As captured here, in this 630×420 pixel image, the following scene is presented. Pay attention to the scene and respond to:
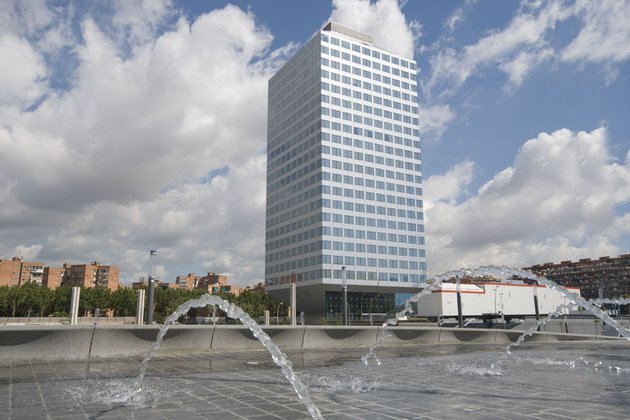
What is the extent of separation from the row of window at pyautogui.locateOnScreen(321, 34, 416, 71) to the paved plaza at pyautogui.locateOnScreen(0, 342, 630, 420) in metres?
81.9

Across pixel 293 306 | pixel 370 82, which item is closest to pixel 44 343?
pixel 293 306

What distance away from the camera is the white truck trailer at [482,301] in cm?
7300

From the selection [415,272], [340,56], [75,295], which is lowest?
[75,295]

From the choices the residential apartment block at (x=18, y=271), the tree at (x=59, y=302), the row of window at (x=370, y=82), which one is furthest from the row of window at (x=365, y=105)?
the residential apartment block at (x=18, y=271)

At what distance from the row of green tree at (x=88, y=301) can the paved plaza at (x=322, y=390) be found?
57121 millimetres

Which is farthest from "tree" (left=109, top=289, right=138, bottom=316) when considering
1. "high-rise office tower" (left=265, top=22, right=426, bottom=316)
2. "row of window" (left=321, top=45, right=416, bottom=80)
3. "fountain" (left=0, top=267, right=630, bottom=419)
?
"fountain" (left=0, top=267, right=630, bottom=419)

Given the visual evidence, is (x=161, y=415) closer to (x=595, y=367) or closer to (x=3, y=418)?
(x=3, y=418)

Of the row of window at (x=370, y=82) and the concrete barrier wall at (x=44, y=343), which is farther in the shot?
the row of window at (x=370, y=82)

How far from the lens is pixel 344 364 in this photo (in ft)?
36.7

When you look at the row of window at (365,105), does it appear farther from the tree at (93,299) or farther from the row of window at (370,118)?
the tree at (93,299)

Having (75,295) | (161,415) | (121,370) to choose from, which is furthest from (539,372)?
(75,295)

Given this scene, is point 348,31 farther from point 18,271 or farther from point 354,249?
point 18,271

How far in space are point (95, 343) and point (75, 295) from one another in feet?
36.0

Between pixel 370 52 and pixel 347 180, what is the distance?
26409 millimetres
